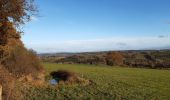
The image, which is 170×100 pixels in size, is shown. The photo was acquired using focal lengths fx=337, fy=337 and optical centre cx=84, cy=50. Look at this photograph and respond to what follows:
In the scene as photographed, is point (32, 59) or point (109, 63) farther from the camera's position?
point (109, 63)

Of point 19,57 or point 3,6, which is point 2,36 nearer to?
point 3,6

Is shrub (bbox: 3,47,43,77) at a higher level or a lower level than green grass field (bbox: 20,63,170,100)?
higher

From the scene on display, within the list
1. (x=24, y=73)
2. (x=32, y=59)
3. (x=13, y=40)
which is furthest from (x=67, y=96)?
(x=32, y=59)

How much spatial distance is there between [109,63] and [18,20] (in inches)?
4464

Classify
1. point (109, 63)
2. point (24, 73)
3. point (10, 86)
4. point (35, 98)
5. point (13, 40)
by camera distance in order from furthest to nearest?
1. point (109, 63)
2. point (24, 73)
3. point (13, 40)
4. point (35, 98)
5. point (10, 86)

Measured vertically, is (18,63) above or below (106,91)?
above

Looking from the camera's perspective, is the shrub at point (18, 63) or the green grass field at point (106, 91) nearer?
the green grass field at point (106, 91)

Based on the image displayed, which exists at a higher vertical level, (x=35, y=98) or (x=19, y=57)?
(x=19, y=57)

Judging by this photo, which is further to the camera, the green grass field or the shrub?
the shrub

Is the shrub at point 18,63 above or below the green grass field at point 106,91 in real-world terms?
above

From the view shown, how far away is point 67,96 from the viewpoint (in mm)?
29828

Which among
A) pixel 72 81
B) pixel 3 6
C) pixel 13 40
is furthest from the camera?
pixel 72 81

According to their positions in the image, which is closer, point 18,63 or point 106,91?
point 106,91

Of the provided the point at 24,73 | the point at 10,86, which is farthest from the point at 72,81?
the point at 10,86
